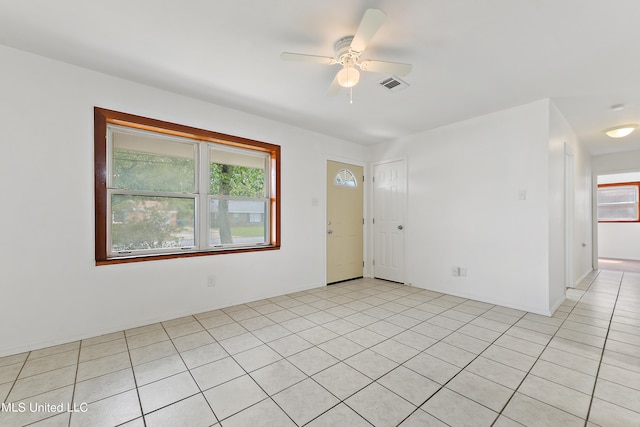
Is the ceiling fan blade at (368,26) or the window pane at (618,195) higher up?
the ceiling fan blade at (368,26)

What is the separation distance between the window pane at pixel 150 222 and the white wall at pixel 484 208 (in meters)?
3.31

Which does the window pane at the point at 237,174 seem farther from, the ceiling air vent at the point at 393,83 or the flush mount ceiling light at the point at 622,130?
the flush mount ceiling light at the point at 622,130

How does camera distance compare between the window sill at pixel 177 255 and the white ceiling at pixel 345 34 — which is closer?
the white ceiling at pixel 345 34

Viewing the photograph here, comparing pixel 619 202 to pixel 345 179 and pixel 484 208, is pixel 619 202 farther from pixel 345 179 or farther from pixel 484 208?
pixel 345 179

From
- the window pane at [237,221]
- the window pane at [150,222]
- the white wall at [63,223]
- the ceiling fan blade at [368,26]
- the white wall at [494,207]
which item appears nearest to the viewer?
the ceiling fan blade at [368,26]

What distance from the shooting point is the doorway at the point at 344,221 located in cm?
464

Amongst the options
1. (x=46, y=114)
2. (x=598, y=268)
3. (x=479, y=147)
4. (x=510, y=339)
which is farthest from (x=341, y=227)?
(x=598, y=268)

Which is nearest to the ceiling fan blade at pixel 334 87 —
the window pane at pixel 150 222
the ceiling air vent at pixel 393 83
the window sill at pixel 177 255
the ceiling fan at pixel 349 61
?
the ceiling fan at pixel 349 61

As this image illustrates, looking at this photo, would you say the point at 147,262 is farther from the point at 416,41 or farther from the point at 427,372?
the point at 416,41

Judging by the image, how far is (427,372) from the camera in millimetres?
2000

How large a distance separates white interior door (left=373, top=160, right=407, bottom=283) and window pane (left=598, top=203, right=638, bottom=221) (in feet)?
22.3

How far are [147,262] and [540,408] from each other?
3440 millimetres

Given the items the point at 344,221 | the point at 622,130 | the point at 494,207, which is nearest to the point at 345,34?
the point at 494,207

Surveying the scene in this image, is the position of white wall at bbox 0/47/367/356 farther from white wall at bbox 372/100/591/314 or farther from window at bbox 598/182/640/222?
window at bbox 598/182/640/222
